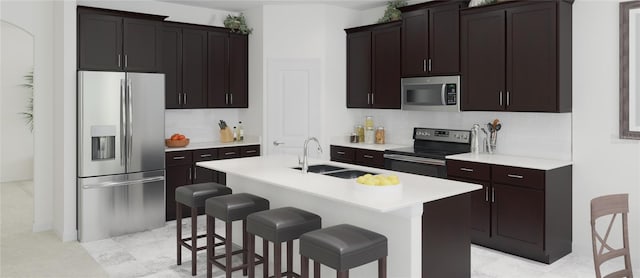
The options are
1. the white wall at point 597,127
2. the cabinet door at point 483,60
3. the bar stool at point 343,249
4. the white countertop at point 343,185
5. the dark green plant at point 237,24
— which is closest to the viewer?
the bar stool at point 343,249

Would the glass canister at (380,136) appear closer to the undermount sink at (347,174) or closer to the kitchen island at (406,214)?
the undermount sink at (347,174)

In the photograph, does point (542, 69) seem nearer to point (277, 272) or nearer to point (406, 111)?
point (406, 111)

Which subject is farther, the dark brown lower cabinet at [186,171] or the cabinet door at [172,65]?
the cabinet door at [172,65]

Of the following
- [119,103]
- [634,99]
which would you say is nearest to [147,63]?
[119,103]

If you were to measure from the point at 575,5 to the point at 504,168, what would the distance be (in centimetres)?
165

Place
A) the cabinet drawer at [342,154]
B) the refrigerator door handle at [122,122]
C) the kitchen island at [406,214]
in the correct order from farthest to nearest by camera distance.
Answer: the cabinet drawer at [342,154], the refrigerator door handle at [122,122], the kitchen island at [406,214]

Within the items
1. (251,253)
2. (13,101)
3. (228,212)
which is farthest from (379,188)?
(13,101)

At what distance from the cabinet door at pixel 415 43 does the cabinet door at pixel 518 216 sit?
1722 mm

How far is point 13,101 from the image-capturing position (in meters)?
8.53

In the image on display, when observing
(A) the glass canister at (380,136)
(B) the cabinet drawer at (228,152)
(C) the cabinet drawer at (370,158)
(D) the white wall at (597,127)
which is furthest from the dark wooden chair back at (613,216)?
(B) the cabinet drawer at (228,152)

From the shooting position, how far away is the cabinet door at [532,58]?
174 inches

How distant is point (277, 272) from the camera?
3.30m

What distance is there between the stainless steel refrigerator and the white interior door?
152 cm

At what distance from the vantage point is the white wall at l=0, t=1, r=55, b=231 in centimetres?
514
